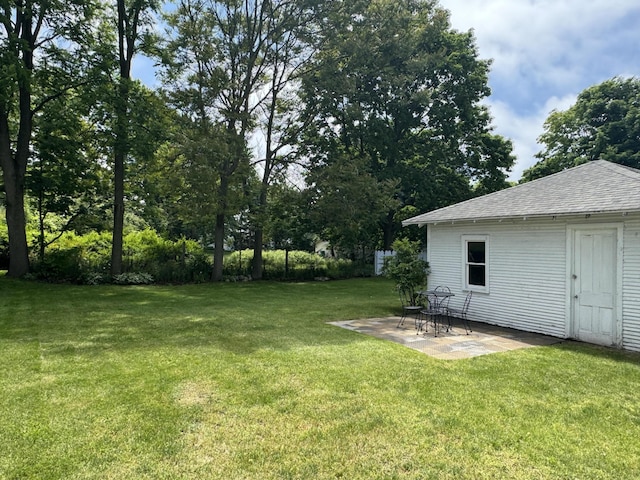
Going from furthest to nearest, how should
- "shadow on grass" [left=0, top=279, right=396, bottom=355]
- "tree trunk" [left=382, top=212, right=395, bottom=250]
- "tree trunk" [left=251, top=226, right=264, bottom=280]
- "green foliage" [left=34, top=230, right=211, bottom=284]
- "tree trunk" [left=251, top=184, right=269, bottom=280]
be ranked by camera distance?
"tree trunk" [left=382, top=212, right=395, bottom=250], "tree trunk" [left=251, top=226, right=264, bottom=280], "tree trunk" [left=251, top=184, right=269, bottom=280], "green foliage" [left=34, top=230, right=211, bottom=284], "shadow on grass" [left=0, top=279, right=396, bottom=355]

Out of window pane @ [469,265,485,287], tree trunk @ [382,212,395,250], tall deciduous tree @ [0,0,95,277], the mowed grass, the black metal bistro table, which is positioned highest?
tall deciduous tree @ [0,0,95,277]

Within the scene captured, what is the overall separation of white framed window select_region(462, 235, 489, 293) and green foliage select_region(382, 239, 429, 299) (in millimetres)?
1156

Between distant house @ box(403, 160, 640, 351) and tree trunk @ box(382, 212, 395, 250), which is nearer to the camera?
distant house @ box(403, 160, 640, 351)

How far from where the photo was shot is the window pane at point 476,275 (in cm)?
880

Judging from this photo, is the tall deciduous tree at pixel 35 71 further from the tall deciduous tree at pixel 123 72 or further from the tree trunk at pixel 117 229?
the tree trunk at pixel 117 229

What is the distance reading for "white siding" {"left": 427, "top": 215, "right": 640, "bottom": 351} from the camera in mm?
6266

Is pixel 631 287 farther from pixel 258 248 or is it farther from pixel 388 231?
pixel 388 231

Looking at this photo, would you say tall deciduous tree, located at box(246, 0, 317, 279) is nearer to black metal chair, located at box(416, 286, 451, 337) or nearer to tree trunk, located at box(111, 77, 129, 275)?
tree trunk, located at box(111, 77, 129, 275)

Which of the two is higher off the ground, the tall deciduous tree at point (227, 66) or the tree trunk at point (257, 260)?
the tall deciduous tree at point (227, 66)

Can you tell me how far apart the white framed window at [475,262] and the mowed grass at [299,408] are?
2376 millimetres

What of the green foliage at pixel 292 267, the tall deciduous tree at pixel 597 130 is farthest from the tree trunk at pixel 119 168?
the tall deciduous tree at pixel 597 130

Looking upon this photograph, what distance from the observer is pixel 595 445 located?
3.19m

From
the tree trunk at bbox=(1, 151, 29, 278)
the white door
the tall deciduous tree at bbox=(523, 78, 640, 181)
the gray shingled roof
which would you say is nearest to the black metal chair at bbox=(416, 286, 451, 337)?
the gray shingled roof

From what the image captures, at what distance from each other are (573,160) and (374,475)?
2737cm
